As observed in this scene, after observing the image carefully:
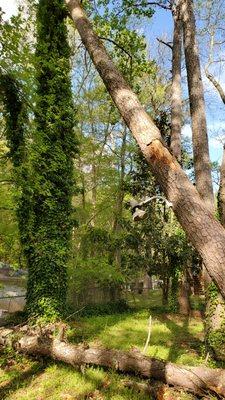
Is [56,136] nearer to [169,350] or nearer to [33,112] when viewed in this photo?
[33,112]

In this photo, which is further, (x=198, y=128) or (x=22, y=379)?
(x=198, y=128)

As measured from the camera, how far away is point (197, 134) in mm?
→ 9570

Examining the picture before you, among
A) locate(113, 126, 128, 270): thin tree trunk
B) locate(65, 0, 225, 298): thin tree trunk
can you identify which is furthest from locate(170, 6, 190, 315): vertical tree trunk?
locate(113, 126, 128, 270): thin tree trunk

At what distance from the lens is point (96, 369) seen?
8.10 meters

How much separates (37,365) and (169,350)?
3.86 m

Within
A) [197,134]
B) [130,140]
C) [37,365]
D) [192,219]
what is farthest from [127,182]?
[192,219]

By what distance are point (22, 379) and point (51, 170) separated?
767 cm

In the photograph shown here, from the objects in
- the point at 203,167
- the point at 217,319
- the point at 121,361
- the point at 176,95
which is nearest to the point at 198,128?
the point at 203,167

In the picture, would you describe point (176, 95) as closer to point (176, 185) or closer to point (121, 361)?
point (121, 361)

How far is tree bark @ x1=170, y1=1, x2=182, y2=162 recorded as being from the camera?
12.6 m

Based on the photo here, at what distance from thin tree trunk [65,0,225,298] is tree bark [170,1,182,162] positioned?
7.56 meters

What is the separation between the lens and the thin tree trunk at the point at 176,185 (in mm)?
3531

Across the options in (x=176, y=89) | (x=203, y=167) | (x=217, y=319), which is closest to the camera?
(x=217, y=319)

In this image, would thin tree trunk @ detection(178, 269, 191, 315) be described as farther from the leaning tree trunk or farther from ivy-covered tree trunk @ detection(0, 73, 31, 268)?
the leaning tree trunk
